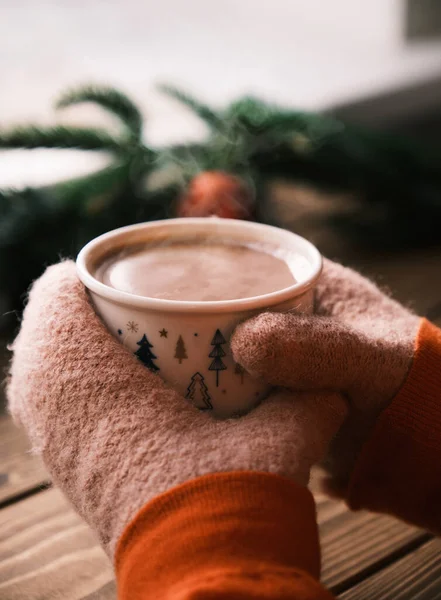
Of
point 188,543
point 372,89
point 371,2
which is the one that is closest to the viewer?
point 188,543

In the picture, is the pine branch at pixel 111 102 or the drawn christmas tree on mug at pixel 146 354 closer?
the drawn christmas tree on mug at pixel 146 354

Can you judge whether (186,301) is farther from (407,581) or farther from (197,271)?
(407,581)

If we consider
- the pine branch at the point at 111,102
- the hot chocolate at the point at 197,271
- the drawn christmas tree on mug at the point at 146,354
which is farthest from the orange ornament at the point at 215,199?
the drawn christmas tree on mug at the point at 146,354

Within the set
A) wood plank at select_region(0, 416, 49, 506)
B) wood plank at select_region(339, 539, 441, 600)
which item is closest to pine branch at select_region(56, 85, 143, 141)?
wood plank at select_region(0, 416, 49, 506)

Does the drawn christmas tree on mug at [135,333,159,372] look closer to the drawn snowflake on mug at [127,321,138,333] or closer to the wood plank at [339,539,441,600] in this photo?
the drawn snowflake on mug at [127,321,138,333]

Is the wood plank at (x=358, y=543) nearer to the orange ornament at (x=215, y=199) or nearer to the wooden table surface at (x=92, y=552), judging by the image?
the wooden table surface at (x=92, y=552)

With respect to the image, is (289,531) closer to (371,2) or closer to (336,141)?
(336,141)

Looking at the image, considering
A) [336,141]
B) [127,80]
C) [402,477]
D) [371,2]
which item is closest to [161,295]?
[402,477]
